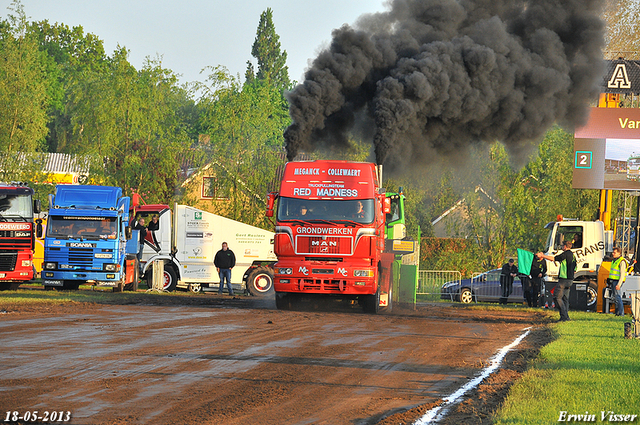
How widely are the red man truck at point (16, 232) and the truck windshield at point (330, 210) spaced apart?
9281mm

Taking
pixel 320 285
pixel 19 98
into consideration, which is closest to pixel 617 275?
pixel 320 285

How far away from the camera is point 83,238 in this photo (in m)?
24.1

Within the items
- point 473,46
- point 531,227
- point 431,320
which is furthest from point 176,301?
point 531,227

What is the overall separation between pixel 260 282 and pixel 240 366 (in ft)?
58.4

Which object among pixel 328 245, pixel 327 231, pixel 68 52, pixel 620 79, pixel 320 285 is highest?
pixel 68 52

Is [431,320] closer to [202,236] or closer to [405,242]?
[405,242]

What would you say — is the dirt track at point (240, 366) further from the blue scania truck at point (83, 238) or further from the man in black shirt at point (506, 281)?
the man in black shirt at point (506, 281)

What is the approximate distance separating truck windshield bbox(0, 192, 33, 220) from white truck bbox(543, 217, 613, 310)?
681 inches

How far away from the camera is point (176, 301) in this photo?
72.8ft

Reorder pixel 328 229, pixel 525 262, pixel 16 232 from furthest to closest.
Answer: pixel 525 262
pixel 16 232
pixel 328 229

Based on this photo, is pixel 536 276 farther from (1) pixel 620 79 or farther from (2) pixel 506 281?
(1) pixel 620 79

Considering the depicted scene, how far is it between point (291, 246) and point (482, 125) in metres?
10.9

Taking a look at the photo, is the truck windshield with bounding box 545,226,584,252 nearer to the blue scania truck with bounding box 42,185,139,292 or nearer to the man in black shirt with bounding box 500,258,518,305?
the man in black shirt with bounding box 500,258,518,305

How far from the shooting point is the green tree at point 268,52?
87.8 meters
